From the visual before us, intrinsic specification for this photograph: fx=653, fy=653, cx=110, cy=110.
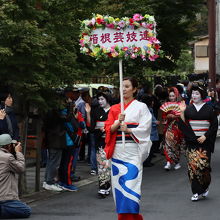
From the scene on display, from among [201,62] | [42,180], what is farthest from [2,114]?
[201,62]

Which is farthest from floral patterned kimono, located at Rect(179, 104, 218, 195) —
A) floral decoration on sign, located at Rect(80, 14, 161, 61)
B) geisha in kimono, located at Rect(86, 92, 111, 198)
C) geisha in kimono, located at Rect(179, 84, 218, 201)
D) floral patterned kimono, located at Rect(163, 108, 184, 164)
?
floral patterned kimono, located at Rect(163, 108, 184, 164)

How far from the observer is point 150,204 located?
33.2ft

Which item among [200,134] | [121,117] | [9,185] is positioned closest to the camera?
[121,117]

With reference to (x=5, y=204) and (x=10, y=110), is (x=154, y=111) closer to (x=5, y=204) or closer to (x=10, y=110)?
(x=10, y=110)

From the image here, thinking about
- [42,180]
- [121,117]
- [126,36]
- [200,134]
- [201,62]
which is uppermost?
[201,62]

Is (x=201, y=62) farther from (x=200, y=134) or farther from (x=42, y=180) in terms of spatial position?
(x=200, y=134)

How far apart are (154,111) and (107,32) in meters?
8.47

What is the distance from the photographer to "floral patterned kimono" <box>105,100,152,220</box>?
7.64 m

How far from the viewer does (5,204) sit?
29.6 ft

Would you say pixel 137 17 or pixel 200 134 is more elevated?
pixel 137 17

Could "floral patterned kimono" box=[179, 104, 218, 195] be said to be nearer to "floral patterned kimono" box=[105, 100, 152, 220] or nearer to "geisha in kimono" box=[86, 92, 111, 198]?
"geisha in kimono" box=[86, 92, 111, 198]

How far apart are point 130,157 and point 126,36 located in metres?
1.52

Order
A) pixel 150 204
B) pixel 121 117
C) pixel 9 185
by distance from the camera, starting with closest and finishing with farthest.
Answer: pixel 121 117
pixel 9 185
pixel 150 204

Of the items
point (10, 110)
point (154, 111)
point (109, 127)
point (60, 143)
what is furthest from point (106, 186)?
point (154, 111)
